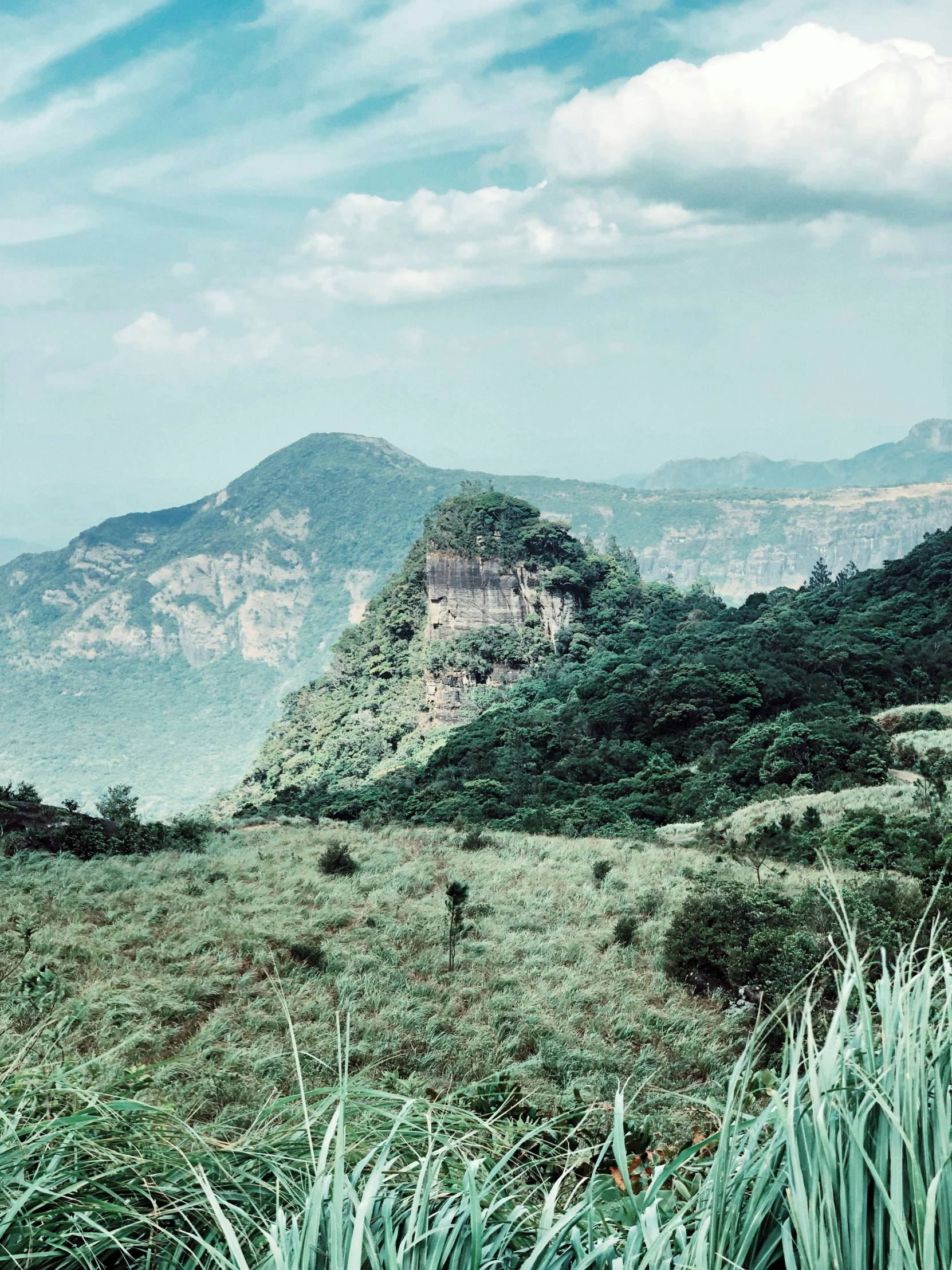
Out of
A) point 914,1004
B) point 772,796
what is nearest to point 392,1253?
point 914,1004

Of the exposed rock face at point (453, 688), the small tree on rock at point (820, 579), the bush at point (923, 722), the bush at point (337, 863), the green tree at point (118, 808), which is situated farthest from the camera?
the exposed rock face at point (453, 688)

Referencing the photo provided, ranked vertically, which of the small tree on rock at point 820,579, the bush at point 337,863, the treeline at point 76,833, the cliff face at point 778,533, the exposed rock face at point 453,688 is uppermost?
the cliff face at point 778,533

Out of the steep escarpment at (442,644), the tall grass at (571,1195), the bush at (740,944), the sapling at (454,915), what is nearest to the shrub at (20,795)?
the sapling at (454,915)

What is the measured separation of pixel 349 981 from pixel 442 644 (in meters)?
43.0

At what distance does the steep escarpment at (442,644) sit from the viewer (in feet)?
148

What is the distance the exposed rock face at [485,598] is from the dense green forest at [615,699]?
0.78 metres

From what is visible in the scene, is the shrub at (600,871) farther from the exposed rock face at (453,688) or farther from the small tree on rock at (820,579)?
the small tree on rock at (820,579)

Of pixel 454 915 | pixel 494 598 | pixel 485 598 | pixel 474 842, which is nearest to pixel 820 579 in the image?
pixel 494 598

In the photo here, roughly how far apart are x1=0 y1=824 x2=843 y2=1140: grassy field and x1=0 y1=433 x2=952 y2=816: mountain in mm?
76994

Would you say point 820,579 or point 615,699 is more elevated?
point 820,579

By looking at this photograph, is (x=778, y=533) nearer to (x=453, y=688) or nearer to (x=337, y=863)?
(x=453, y=688)

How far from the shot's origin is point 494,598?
47969 mm

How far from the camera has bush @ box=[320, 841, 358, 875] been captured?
832 centimetres

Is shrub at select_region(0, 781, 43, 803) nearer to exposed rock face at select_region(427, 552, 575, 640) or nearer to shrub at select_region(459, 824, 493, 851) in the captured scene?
shrub at select_region(459, 824, 493, 851)
